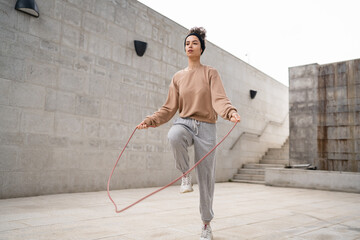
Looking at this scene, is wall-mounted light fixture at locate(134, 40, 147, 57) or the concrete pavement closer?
the concrete pavement

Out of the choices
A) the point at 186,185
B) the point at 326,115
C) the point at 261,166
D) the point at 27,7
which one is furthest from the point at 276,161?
the point at 186,185

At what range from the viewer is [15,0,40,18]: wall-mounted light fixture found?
4.71 meters

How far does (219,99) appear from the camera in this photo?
2.51m

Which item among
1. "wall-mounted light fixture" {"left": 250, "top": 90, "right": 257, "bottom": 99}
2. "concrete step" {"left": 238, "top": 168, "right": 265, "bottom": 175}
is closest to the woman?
"concrete step" {"left": 238, "top": 168, "right": 265, "bottom": 175}

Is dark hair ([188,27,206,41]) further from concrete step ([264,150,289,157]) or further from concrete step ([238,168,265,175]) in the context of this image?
concrete step ([264,150,289,157])

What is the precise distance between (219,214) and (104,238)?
5.70ft

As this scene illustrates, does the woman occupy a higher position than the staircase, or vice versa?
the woman

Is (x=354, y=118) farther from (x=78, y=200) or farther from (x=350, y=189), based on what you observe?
(x=78, y=200)

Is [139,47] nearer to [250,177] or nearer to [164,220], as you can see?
[164,220]

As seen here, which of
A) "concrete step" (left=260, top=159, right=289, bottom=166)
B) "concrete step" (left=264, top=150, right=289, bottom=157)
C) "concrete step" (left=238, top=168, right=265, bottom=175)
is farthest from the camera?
"concrete step" (left=264, top=150, right=289, bottom=157)

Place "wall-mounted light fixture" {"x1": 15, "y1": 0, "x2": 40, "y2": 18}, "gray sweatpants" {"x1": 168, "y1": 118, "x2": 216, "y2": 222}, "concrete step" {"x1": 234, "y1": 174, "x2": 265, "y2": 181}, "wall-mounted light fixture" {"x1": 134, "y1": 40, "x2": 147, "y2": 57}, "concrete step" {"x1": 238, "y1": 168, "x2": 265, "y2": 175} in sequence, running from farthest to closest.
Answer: "concrete step" {"x1": 238, "y1": 168, "x2": 265, "y2": 175}
"concrete step" {"x1": 234, "y1": 174, "x2": 265, "y2": 181}
"wall-mounted light fixture" {"x1": 134, "y1": 40, "x2": 147, "y2": 57}
"wall-mounted light fixture" {"x1": 15, "y1": 0, "x2": 40, "y2": 18}
"gray sweatpants" {"x1": 168, "y1": 118, "x2": 216, "y2": 222}

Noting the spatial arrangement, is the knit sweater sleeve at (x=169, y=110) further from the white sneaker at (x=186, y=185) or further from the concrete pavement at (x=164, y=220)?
the concrete pavement at (x=164, y=220)

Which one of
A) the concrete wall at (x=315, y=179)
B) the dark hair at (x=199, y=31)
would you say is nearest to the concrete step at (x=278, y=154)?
the concrete wall at (x=315, y=179)

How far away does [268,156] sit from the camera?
36.6 feet
